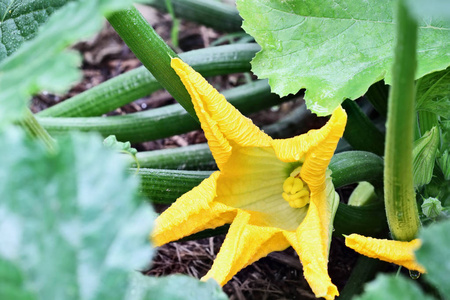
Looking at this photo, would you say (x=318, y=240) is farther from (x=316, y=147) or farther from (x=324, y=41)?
(x=324, y=41)

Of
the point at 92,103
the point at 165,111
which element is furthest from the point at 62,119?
the point at 165,111

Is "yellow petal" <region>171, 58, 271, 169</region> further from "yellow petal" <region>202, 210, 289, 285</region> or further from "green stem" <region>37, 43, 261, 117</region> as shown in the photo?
"green stem" <region>37, 43, 261, 117</region>

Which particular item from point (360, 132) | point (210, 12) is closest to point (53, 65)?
point (360, 132)

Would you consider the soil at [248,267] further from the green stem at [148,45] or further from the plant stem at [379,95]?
the green stem at [148,45]

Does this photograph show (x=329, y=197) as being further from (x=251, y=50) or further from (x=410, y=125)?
(x=251, y=50)

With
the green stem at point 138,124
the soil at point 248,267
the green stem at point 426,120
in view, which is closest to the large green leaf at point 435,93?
the green stem at point 426,120
